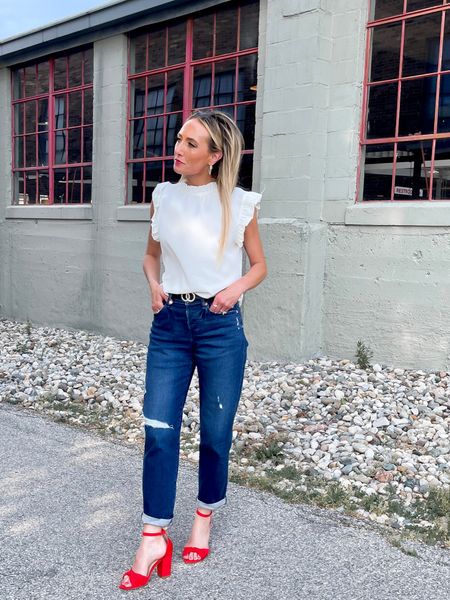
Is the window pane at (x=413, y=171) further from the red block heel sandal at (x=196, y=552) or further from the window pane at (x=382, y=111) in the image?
the red block heel sandal at (x=196, y=552)

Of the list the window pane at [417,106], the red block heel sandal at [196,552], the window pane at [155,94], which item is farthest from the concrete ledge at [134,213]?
the red block heel sandal at [196,552]

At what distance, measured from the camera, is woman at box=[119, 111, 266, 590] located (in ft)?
8.89

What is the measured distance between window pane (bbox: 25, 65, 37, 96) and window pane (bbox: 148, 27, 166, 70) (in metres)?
2.70

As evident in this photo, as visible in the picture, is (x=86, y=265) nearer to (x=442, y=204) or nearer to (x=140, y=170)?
(x=140, y=170)

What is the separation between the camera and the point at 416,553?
9.94 feet

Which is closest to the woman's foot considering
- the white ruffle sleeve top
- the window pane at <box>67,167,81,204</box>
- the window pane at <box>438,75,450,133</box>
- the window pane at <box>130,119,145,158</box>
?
the white ruffle sleeve top

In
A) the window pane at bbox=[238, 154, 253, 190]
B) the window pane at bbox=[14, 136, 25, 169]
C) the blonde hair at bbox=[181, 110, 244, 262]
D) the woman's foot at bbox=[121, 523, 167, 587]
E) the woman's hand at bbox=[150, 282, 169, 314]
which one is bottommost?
the woman's foot at bbox=[121, 523, 167, 587]

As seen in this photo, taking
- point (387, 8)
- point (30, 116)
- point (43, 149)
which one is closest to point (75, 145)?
point (43, 149)

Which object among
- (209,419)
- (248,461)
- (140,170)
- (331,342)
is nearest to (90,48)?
(140,170)

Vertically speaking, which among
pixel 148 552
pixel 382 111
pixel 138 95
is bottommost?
pixel 148 552

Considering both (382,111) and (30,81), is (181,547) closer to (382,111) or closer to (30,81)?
(382,111)

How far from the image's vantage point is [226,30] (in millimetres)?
7457

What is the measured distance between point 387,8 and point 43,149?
580cm

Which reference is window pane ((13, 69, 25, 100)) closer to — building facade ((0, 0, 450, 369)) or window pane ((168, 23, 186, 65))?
building facade ((0, 0, 450, 369))
